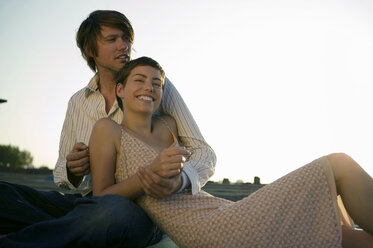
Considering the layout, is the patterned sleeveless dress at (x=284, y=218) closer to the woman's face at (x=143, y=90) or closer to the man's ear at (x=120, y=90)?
the woman's face at (x=143, y=90)

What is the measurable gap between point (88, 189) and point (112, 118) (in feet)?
2.14

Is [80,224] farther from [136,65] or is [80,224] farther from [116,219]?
[136,65]

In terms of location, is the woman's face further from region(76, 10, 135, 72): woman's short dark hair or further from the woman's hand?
region(76, 10, 135, 72): woman's short dark hair

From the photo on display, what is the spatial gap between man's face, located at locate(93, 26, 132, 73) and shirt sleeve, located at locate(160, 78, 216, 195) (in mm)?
442

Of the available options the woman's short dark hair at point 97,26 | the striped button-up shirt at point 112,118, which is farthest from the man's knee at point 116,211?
the woman's short dark hair at point 97,26

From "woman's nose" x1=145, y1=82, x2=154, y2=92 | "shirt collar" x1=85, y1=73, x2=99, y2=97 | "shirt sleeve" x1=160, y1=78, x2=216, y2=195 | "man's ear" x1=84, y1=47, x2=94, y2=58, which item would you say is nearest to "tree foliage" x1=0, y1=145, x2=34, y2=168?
"man's ear" x1=84, y1=47, x2=94, y2=58

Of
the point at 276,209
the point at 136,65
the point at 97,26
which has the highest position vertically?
the point at 97,26

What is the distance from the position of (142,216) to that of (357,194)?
1.18 m

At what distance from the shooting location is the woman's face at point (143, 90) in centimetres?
251

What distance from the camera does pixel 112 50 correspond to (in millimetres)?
3188

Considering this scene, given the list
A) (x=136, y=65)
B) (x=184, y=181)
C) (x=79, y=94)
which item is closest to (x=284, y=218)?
(x=184, y=181)

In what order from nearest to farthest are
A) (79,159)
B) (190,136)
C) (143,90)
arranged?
(79,159) → (143,90) → (190,136)

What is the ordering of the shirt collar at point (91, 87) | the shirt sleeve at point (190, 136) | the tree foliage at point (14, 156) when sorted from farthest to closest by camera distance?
the tree foliage at point (14, 156) < the shirt collar at point (91, 87) < the shirt sleeve at point (190, 136)

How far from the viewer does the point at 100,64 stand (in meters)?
3.33
